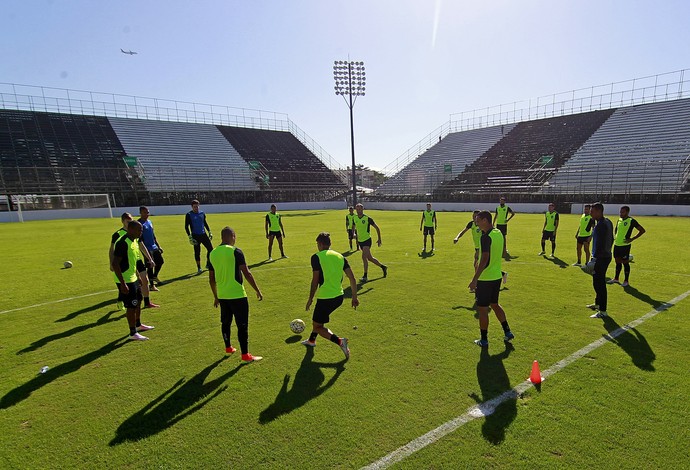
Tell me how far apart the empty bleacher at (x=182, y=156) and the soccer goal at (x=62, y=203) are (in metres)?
7.64

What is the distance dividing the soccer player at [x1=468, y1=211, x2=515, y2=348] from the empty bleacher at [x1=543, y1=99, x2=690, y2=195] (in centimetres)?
3695

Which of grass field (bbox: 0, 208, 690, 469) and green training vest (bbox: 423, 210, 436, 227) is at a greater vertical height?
green training vest (bbox: 423, 210, 436, 227)

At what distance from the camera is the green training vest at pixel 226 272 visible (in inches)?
214

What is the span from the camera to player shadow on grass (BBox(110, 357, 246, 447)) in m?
4.13

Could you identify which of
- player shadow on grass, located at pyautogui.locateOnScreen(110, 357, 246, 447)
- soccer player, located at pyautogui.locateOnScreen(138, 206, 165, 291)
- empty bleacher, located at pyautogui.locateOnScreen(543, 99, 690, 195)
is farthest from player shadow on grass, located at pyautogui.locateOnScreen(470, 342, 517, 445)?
empty bleacher, located at pyautogui.locateOnScreen(543, 99, 690, 195)

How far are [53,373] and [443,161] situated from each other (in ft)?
197

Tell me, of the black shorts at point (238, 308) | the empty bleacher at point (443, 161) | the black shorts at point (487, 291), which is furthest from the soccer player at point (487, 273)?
the empty bleacher at point (443, 161)

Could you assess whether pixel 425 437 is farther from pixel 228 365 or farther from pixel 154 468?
pixel 228 365

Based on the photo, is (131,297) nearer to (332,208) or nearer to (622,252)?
(622,252)

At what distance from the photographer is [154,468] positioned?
3600 millimetres

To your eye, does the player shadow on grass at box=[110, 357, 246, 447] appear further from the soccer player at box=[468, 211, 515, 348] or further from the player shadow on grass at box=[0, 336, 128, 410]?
the soccer player at box=[468, 211, 515, 348]

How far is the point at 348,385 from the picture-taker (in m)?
4.96

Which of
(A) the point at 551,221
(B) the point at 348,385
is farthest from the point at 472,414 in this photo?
(A) the point at 551,221

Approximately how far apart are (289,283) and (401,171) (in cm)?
5520
